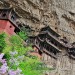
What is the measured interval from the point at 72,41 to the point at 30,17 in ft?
22.1

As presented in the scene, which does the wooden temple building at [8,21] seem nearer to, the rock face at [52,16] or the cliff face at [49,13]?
the rock face at [52,16]

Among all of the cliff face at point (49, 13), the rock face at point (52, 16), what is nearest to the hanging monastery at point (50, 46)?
the rock face at point (52, 16)

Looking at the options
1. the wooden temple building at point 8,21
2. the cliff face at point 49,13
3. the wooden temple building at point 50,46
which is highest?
the wooden temple building at point 8,21

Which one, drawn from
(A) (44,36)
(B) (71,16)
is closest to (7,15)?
(A) (44,36)

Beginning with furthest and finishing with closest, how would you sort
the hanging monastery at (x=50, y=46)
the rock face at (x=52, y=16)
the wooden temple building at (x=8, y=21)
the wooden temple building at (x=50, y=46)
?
the rock face at (x=52, y=16)
the wooden temple building at (x=50, y=46)
the hanging monastery at (x=50, y=46)
the wooden temple building at (x=8, y=21)

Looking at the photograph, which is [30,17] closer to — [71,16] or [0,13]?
[0,13]

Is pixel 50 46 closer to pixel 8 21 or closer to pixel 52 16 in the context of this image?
pixel 52 16

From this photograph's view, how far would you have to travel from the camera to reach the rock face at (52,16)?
23.3 m

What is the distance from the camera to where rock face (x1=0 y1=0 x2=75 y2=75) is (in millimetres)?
23281

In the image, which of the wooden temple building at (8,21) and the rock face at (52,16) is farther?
the rock face at (52,16)

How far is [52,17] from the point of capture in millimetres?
26281

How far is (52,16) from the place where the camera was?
26.3 meters

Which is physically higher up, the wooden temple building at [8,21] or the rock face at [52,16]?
the wooden temple building at [8,21]

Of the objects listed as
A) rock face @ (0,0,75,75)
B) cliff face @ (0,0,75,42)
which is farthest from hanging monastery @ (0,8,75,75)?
cliff face @ (0,0,75,42)
